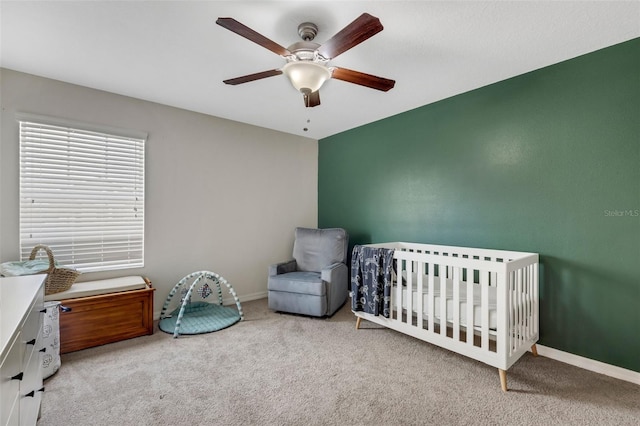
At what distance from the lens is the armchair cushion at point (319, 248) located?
12.1ft

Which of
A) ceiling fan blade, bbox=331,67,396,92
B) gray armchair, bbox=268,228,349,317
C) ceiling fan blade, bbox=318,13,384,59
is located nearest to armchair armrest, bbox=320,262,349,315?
gray armchair, bbox=268,228,349,317

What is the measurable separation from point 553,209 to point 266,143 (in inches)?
127

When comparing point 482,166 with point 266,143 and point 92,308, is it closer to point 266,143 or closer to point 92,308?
point 266,143

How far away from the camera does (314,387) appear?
197 centimetres

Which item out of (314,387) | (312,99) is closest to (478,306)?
(314,387)

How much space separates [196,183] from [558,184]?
11.5 ft

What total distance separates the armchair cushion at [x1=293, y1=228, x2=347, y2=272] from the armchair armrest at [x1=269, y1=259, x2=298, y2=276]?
0.09 metres

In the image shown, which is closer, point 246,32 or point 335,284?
point 246,32

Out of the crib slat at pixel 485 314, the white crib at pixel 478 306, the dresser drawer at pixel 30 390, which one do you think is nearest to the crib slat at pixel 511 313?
the white crib at pixel 478 306

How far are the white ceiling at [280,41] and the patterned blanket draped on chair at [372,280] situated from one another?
5.11ft

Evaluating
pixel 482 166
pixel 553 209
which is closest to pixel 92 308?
pixel 482 166

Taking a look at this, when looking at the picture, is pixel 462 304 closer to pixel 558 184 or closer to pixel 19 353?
pixel 558 184

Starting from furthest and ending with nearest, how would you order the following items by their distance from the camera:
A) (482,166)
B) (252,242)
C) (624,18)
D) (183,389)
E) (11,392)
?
(252,242), (482,166), (183,389), (624,18), (11,392)

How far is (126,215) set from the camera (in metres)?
3.03
